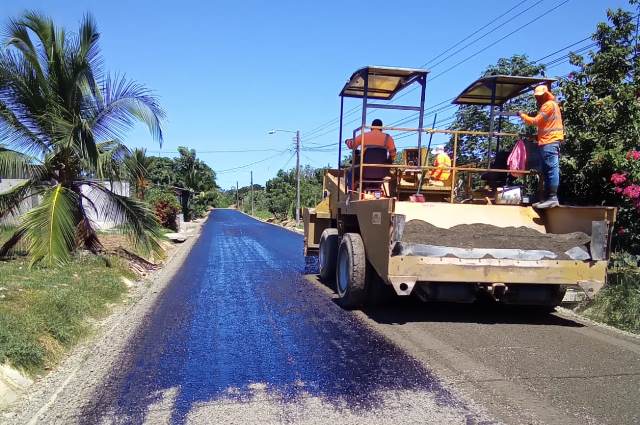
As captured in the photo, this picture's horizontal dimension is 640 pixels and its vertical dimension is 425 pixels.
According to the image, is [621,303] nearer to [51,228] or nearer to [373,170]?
[373,170]

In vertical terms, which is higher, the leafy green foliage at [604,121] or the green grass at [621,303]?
the leafy green foliage at [604,121]

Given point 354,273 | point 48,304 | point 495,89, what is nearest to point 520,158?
point 495,89

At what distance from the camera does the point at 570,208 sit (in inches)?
288

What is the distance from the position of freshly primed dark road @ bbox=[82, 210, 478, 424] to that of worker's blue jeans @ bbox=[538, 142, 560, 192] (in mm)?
3321

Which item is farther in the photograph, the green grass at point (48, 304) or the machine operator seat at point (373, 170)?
the machine operator seat at point (373, 170)

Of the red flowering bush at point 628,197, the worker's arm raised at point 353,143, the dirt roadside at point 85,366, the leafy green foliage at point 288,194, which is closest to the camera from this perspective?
the dirt roadside at point 85,366

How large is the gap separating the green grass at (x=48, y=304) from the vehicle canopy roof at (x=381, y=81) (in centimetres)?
544

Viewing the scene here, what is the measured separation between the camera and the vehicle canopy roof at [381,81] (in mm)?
8906

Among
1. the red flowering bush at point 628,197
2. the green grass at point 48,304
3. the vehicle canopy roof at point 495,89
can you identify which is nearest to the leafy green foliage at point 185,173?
the green grass at point 48,304

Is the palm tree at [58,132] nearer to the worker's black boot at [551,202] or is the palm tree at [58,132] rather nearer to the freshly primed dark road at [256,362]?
the freshly primed dark road at [256,362]

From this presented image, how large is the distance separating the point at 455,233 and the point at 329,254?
344 cm

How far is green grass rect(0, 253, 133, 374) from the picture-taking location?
5.41 meters

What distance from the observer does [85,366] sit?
556cm

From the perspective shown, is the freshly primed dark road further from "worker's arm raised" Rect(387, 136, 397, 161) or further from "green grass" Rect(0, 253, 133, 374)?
"worker's arm raised" Rect(387, 136, 397, 161)
